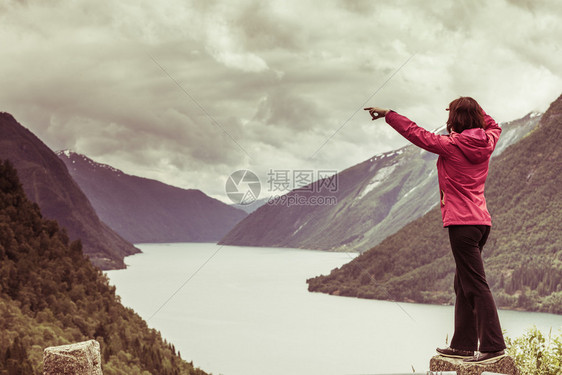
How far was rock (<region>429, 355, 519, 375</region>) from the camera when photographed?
467 centimetres

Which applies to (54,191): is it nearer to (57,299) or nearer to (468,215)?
(57,299)

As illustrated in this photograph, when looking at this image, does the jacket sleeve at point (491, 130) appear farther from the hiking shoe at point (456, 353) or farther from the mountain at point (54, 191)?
the mountain at point (54, 191)

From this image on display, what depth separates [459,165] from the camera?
190 inches

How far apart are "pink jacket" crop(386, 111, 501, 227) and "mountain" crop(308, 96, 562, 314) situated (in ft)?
447

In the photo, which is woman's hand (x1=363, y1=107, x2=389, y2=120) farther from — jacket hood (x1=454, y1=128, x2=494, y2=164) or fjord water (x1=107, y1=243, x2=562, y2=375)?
fjord water (x1=107, y1=243, x2=562, y2=375)

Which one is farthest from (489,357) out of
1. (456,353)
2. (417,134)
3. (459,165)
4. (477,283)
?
(417,134)

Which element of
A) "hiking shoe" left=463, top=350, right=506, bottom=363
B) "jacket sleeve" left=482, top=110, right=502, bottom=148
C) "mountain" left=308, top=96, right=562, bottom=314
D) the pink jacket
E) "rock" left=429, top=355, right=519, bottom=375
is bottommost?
"rock" left=429, top=355, right=519, bottom=375

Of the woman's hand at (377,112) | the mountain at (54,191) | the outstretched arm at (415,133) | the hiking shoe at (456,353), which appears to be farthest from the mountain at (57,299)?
the mountain at (54,191)

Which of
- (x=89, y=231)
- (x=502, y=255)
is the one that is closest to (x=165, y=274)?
(x=89, y=231)

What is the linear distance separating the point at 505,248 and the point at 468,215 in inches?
6281

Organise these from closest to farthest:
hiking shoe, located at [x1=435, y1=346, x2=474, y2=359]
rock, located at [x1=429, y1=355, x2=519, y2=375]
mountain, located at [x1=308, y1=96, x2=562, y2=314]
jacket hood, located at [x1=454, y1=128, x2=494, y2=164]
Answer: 1. rock, located at [x1=429, y1=355, x2=519, y2=375]
2. jacket hood, located at [x1=454, y1=128, x2=494, y2=164]
3. hiking shoe, located at [x1=435, y1=346, x2=474, y2=359]
4. mountain, located at [x1=308, y1=96, x2=562, y2=314]

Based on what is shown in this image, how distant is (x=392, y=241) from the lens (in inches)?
7116

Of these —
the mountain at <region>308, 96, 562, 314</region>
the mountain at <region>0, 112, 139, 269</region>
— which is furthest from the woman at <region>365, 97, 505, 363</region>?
the mountain at <region>0, 112, 139, 269</region>

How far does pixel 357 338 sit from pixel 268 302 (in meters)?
33.6
